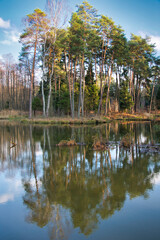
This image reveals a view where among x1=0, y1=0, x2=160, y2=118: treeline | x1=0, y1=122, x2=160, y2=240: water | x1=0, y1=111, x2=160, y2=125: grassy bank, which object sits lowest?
x1=0, y1=122, x2=160, y2=240: water

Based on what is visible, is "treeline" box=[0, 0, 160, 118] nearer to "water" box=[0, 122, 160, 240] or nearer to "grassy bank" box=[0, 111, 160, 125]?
"grassy bank" box=[0, 111, 160, 125]

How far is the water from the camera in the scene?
3256 mm

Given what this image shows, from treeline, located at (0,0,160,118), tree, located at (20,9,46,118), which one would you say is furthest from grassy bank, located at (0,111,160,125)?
tree, located at (20,9,46,118)

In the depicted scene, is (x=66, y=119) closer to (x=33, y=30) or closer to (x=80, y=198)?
(x=33, y=30)

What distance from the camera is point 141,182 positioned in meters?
5.29

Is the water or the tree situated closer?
the water

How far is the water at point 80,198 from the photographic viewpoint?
3256 millimetres

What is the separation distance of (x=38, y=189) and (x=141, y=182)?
8.40 feet

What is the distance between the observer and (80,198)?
4.33m

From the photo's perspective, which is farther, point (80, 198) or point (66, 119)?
point (66, 119)

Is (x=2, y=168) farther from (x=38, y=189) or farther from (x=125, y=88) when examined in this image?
(x=125, y=88)

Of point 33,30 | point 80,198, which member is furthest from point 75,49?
point 80,198

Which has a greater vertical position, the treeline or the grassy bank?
the treeline

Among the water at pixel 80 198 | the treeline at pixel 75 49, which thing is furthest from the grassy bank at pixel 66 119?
the water at pixel 80 198
